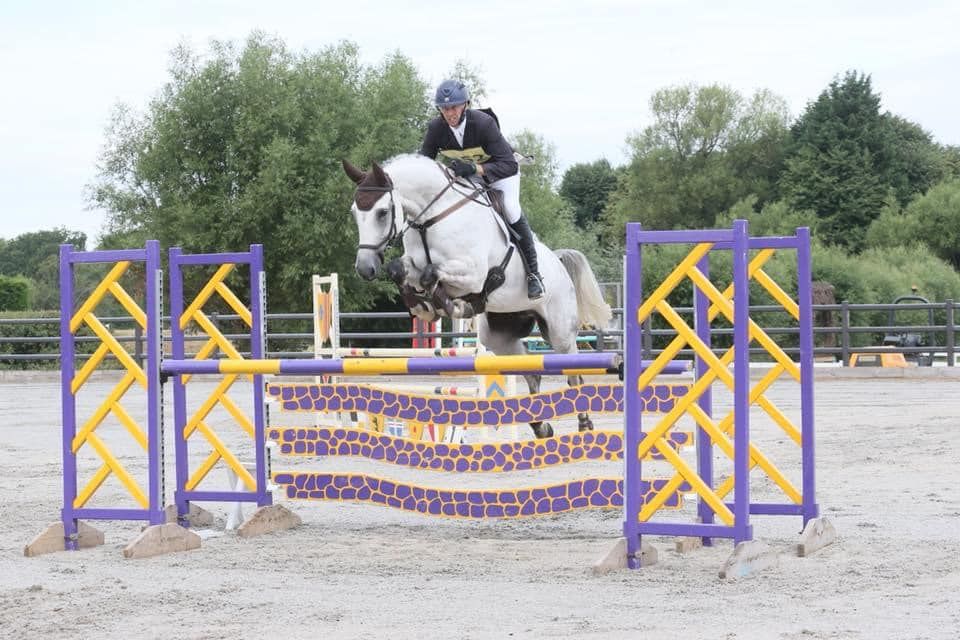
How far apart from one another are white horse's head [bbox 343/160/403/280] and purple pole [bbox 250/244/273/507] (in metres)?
0.50

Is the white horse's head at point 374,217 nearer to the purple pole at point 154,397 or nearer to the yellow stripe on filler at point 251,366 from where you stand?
the yellow stripe on filler at point 251,366

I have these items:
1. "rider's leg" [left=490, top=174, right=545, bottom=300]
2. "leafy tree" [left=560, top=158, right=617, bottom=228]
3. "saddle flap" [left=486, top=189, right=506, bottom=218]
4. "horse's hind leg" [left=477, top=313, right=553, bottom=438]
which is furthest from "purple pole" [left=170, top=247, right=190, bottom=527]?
"leafy tree" [left=560, top=158, right=617, bottom=228]

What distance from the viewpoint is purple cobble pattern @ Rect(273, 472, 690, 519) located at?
214 inches

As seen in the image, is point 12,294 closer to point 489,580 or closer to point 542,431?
point 542,431

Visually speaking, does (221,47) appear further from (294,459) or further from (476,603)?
(476,603)

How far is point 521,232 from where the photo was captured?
711cm

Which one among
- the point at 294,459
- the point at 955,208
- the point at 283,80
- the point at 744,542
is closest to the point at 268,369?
the point at 744,542

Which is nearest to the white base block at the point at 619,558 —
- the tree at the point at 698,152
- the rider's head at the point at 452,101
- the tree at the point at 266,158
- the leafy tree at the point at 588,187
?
the rider's head at the point at 452,101

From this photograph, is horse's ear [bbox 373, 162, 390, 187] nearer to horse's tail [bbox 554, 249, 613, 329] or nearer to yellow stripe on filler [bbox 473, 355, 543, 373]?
yellow stripe on filler [bbox 473, 355, 543, 373]

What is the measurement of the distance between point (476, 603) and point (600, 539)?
5.02ft

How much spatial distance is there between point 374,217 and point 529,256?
130cm

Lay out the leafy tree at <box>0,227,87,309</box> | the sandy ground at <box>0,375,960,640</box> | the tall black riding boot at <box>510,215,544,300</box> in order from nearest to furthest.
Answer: the sandy ground at <box>0,375,960,640</box> < the tall black riding boot at <box>510,215,544,300</box> < the leafy tree at <box>0,227,87,309</box>

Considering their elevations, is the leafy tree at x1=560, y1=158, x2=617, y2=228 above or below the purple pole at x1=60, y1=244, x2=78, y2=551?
above

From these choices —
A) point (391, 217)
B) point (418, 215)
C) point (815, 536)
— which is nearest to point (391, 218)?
point (391, 217)
